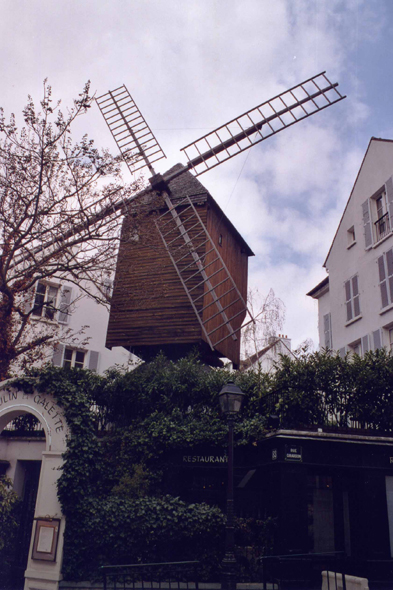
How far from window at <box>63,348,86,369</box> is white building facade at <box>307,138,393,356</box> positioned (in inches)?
444

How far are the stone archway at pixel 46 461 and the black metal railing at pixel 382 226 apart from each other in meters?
12.6

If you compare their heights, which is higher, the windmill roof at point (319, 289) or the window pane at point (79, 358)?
the windmill roof at point (319, 289)

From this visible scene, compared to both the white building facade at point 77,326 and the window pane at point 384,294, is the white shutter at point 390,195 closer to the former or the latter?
the window pane at point 384,294

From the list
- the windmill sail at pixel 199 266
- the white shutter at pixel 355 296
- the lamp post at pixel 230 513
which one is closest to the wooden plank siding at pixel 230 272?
the windmill sail at pixel 199 266

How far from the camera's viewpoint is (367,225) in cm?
1898

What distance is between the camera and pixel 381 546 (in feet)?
37.8

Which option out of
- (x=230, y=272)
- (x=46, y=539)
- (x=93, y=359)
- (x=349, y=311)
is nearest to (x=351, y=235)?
(x=349, y=311)

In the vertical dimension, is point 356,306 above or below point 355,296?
below

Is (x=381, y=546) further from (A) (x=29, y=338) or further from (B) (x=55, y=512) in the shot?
(A) (x=29, y=338)

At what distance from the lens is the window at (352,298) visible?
19108mm

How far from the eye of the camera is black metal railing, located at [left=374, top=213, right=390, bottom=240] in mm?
17766

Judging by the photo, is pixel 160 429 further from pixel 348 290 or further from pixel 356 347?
pixel 348 290

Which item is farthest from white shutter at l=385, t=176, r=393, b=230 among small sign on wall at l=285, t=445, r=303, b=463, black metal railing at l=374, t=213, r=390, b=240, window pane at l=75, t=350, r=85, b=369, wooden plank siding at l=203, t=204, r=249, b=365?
window pane at l=75, t=350, r=85, b=369

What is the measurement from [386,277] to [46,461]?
12.2 meters
